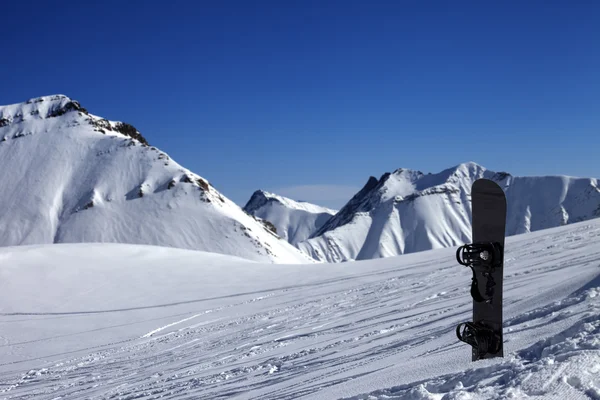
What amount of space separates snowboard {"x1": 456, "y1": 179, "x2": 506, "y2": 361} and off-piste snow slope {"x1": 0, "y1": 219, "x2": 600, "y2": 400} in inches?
9.4

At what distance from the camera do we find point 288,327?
14.7m

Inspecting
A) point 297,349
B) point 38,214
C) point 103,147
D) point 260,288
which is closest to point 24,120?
point 103,147

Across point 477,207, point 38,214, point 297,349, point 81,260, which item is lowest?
point 297,349

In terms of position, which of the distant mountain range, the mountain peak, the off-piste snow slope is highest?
the mountain peak

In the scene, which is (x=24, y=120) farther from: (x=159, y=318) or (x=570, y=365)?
(x=570, y=365)

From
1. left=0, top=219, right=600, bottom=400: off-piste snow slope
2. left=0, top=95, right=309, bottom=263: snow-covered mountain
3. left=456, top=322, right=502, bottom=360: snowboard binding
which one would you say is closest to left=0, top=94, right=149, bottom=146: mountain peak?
Answer: left=0, top=95, right=309, bottom=263: snow-covered mountain

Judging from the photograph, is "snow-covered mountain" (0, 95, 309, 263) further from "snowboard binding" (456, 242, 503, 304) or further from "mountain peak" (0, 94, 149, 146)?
"snowboard binding" (456, 242, 503, 304)

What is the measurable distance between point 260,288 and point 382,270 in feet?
18.3

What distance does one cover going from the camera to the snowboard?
570 centimetres

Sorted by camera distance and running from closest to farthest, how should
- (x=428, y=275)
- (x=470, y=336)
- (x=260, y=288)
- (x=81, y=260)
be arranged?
(x=470, y=336) → (x=428, y=275) → (x=260, y=288) → (x=81, y=260)

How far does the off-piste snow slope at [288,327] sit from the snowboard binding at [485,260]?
708 millimetres

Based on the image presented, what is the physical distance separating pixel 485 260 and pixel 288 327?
9.72m

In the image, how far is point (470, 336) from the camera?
232 inches

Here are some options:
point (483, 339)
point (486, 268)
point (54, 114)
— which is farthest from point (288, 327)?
point (54, 114)
